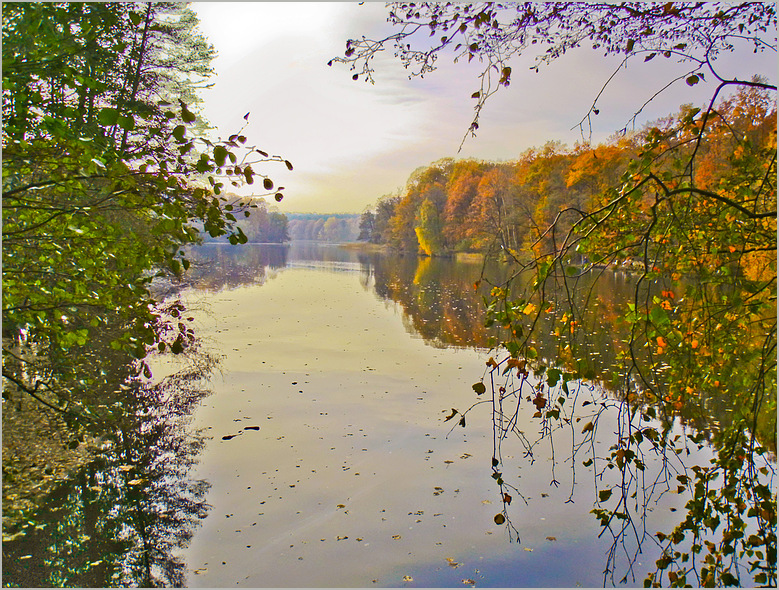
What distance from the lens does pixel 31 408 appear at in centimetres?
693

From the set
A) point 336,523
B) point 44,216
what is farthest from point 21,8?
point 336,523

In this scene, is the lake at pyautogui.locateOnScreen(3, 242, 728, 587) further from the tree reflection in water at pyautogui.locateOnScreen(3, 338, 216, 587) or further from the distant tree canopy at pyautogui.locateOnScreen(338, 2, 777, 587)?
the distant tree canopy at pyautogui.locateOnScreen(338, 2, 777, 587)

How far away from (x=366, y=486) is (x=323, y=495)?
0.46 metres

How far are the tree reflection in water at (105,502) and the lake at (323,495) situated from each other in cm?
2

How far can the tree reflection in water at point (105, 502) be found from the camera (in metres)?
4.45

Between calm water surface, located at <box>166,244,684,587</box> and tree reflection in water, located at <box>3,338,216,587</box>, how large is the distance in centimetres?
25

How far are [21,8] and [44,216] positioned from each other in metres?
2.44

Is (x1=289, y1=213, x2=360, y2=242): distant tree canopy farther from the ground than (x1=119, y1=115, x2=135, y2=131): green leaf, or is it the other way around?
(x1=289, y1=213, x2=360, y2=242): distant tree canopy

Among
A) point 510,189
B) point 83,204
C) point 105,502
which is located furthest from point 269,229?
point 83,204

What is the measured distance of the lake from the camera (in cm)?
448

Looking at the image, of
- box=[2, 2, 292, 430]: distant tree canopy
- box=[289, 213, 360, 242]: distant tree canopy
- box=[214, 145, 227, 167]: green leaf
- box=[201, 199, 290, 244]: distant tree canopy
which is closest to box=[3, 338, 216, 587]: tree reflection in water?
box=[2, 2, 292, 430]: distant tree canopy

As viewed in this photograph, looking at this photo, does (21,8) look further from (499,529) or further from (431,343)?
(431,343)

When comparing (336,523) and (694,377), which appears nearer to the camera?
→ (694,377)

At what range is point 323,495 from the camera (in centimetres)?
566
